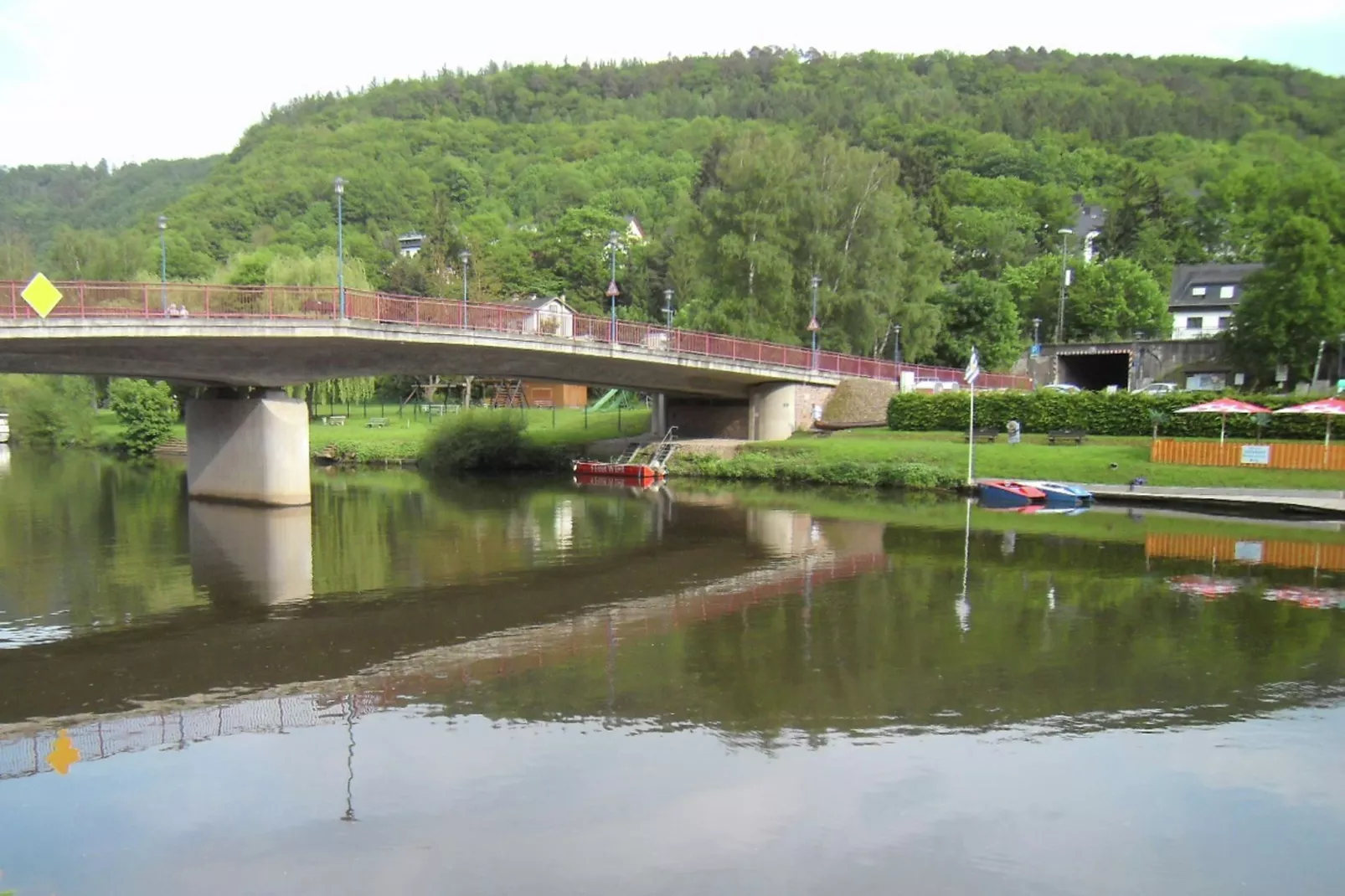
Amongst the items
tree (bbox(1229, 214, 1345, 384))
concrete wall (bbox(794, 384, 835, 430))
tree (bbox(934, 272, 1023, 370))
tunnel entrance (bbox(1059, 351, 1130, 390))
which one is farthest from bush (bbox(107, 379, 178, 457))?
tree (bbox(1229, 214, 1345, 384))

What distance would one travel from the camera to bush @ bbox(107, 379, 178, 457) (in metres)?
67.2

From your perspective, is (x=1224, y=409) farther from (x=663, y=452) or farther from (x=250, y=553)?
(x=250, y=553)

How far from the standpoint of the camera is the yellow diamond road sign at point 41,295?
27.8 m

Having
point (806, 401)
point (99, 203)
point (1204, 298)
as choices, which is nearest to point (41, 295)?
point (806, 401)

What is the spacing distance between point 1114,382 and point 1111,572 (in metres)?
58.6

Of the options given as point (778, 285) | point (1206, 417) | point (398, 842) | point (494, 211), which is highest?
point (494, 211)

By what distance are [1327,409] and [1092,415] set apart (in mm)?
10167

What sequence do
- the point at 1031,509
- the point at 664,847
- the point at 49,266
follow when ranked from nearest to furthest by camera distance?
the point at 664,847
the point at 1031,509
the point at 49,266

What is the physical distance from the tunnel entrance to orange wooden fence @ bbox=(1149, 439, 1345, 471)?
120ft

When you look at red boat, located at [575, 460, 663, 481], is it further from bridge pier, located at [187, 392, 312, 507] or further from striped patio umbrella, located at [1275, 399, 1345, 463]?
striped patio umbrella, located at [1275, 399, 1345, 463]

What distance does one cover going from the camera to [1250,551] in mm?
29328

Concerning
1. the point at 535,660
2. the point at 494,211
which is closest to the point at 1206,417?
the point at 535,660

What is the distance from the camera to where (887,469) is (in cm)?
4647

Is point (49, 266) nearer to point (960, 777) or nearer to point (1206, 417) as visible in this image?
point (1206, 417)
